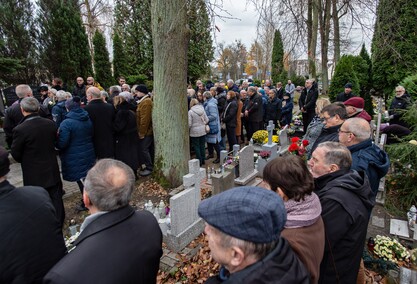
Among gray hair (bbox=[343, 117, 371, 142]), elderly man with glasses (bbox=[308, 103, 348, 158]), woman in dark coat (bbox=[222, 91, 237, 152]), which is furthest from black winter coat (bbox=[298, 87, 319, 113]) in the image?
gray hair (bbox=[343, 117, 371, 142])

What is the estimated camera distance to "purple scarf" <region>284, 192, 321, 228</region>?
169cm

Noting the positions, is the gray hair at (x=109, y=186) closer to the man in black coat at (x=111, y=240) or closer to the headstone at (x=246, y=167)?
the man in black coat at (x=111, y=240)

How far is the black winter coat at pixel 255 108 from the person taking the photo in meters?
8.59

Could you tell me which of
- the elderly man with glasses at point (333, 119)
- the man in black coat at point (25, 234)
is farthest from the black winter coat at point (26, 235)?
the elderly man with glasses at point (333, 119)

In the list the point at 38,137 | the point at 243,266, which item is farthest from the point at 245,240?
the point at 38,137

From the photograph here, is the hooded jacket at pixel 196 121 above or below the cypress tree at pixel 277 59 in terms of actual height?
below

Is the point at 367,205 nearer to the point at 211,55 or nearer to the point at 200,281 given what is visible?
the point at 200,281

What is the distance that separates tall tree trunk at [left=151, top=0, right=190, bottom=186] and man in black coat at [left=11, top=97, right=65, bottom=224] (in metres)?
1.94

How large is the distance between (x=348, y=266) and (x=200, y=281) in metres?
1.82

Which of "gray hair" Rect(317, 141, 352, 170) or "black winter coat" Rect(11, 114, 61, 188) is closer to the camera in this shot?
"gray hair" Rect(317, 141, 352, 170)

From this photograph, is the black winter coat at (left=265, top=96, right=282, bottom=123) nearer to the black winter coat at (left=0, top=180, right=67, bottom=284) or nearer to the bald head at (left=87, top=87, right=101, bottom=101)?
the bald head at (left=87, top=87, right=101, bottom=101)

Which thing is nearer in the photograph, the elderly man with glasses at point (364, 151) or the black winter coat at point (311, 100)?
the elderly man with glasses at point (364, 151)

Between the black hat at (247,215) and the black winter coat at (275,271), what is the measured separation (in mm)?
83

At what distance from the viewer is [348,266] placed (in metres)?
2.11
